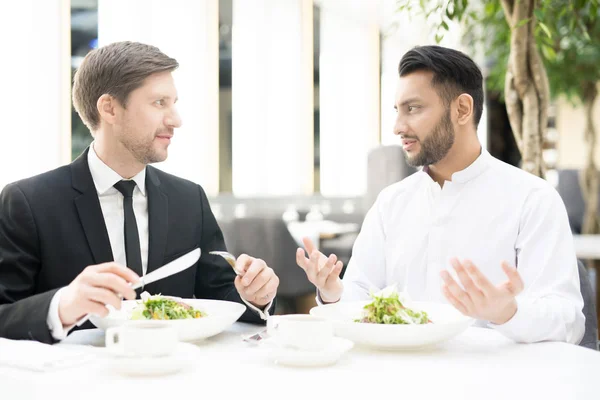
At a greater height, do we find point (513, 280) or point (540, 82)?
point (540, 82)

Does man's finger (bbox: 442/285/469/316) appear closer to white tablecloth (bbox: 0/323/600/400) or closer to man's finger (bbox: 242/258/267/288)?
white tablecloth (bbox: 0/323/600/400)

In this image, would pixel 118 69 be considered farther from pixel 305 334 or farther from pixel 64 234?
pixel 305 334

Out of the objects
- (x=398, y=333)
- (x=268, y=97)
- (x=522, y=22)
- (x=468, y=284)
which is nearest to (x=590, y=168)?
(x=268, y=97)

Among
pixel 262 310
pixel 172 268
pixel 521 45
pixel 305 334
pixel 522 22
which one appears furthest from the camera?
pixel 521 45

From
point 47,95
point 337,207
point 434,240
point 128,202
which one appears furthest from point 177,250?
point 337,207

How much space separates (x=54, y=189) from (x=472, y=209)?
116 centimetres

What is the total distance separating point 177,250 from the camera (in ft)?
6.44

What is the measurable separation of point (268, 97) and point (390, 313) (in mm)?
5556

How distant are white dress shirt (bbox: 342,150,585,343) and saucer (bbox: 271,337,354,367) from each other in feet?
2.09

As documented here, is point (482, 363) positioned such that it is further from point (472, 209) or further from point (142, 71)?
point (142, 71)

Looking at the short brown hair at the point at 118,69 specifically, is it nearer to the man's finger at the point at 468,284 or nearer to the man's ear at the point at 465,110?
the man's ear at the point at 465,110

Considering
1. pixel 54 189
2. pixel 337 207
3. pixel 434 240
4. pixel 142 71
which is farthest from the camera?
pixel 337 207

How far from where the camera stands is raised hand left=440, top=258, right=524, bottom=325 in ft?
4.38

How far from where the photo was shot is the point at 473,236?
2.01 metres
